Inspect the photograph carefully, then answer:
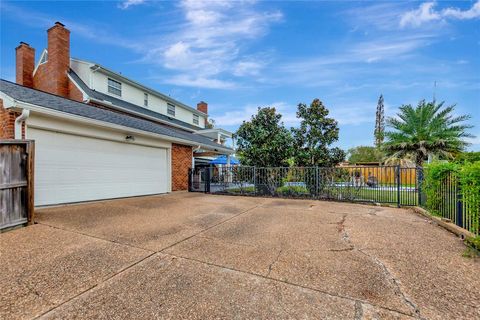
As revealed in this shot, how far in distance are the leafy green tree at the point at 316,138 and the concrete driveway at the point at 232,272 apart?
20.3 feet

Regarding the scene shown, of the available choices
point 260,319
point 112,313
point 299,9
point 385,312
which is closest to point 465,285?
point 385,312

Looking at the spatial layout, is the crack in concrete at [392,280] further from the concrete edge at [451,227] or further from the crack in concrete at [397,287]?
the concrete edge at [451,227]

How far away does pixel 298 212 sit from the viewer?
21.3ft

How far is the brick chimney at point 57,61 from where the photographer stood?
41.3ft

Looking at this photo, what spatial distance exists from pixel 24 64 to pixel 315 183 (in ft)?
63.8

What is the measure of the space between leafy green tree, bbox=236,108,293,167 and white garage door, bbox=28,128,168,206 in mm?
4411

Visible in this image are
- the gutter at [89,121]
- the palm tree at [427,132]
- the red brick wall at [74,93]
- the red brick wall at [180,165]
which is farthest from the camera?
the palm tree at [427,132]

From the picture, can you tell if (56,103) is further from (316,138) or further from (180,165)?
(316,138)

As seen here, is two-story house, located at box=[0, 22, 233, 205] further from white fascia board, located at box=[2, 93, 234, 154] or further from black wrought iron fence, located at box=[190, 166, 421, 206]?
black wrought iron fence, located at box=[190, 166, 421, 206]

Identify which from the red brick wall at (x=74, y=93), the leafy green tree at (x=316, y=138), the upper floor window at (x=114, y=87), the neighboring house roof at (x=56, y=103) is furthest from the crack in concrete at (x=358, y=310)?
the upper floor window at (x=114, y=87)

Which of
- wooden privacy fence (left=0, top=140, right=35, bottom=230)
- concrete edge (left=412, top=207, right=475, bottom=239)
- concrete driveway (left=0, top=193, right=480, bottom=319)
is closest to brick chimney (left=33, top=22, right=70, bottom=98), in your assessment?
wooden privacy fence (left=0, top=140, right=35, bottom=230)

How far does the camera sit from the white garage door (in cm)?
598

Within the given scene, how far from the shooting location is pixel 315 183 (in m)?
9.57

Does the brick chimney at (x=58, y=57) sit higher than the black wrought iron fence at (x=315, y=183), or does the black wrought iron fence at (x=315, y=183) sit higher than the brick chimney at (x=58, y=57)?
the brick chimney at (x=58, y=57)
